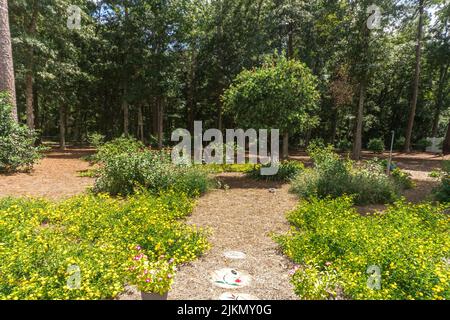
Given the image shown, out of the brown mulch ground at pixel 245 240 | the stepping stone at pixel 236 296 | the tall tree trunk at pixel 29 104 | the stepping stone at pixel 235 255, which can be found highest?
the tall tree trunk at pixel 29 104

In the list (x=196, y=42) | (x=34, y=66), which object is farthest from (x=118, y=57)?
(x=34, y=66)

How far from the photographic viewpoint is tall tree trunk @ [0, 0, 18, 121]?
9.38 metres

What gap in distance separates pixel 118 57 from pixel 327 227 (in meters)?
21.6

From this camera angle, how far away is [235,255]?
13.8 ft

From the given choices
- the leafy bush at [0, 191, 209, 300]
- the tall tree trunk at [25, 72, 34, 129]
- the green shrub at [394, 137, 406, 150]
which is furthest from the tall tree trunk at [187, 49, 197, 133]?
the leafy bush at [0, 191, 209, 300]

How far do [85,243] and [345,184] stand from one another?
645 cm

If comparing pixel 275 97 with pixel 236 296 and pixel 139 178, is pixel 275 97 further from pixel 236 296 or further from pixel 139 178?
pixel 236 296

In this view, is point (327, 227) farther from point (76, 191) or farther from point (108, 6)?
point (108, 6)

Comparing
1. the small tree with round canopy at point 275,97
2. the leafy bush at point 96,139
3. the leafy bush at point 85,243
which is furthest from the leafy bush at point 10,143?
the small tree with round canopy at point 275,97

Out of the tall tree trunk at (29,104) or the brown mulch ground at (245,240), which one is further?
the tall tree trunk at (29,104)

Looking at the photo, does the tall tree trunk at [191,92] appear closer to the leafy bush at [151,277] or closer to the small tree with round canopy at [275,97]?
the small tree with round canopy at [275,97]

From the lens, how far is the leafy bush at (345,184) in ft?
24.0

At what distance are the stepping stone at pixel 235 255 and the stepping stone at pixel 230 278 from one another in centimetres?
39

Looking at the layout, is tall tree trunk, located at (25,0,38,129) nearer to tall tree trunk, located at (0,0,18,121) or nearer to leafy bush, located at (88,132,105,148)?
leafy bush, located at (88,132,105,148)
